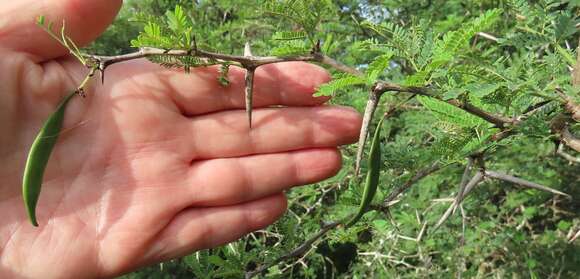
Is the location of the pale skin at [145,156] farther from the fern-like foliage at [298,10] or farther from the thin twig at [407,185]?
the fern-like foliage at [298,10]

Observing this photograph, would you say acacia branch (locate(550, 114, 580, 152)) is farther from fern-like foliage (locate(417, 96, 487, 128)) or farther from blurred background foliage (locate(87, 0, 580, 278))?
fern-like foliage (locate(417, 96, 487, 128))

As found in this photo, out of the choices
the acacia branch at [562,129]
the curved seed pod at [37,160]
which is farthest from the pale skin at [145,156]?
the acacia branch at [562,129]

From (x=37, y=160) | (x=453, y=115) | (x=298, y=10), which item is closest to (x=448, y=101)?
(x=453, y=115)

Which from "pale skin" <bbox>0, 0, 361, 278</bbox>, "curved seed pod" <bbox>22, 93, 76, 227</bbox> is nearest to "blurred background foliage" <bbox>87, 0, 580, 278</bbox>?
"pale skin" <bbox>0, 0, 361, 278</bbox>

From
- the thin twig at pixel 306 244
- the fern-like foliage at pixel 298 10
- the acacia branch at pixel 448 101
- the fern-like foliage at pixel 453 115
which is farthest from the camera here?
the thin twig at pixel 306 244

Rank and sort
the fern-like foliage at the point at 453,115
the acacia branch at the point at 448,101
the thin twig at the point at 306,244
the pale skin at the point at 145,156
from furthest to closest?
the pale skin at the point at 145,156 < the thin twig at the point at 306,244 < the fern-like foliage at the point at 453,115 < the acacia branch at the point at 448,101

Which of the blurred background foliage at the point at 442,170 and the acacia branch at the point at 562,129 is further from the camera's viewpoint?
the blurred background foliage at the point at 442,170

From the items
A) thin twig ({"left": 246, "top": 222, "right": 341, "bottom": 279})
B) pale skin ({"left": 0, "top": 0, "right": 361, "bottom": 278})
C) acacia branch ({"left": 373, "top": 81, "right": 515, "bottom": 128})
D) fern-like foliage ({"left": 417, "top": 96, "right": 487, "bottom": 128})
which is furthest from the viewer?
pale skin ({"left": 0, "top": 0, "right": 361, "bottom": 278})
